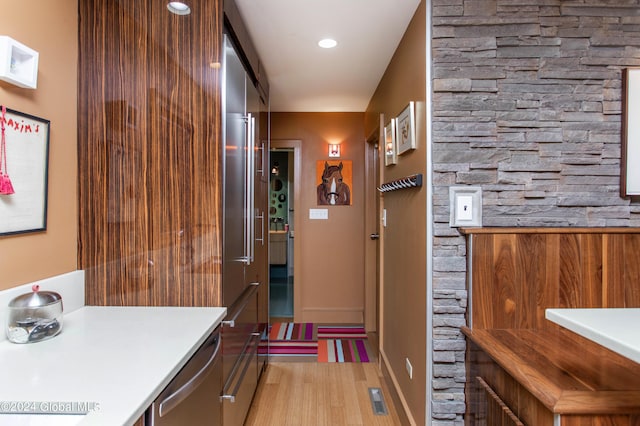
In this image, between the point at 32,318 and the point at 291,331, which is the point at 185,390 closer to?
the point at 32,318

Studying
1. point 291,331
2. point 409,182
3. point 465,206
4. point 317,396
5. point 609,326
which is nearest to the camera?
point 609,326

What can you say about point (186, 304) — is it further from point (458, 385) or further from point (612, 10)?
point (612, 10)

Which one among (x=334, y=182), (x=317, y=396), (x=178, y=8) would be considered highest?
(x=178, y=8)

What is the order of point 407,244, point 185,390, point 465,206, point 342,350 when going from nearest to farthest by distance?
point 185,390 < point 465,206 < point 407,244 < point 342,350

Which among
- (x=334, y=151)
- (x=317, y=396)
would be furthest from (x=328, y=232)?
(x=317, y=396)

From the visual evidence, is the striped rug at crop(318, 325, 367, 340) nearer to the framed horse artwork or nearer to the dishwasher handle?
the framed horse artwork

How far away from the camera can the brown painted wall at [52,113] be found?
4.13 feet

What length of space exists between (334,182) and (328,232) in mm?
598

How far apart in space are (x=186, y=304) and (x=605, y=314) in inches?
61.9

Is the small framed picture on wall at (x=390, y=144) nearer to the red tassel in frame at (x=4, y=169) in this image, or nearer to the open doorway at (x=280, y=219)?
the red tassel in frame at (x=4, y=169)

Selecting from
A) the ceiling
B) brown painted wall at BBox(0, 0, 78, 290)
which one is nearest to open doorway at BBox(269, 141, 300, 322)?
the ceiling

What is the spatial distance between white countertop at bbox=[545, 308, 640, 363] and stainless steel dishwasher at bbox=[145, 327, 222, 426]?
1148mm

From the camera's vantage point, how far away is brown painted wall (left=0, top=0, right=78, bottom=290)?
4.13ft

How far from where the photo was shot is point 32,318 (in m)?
1.16
